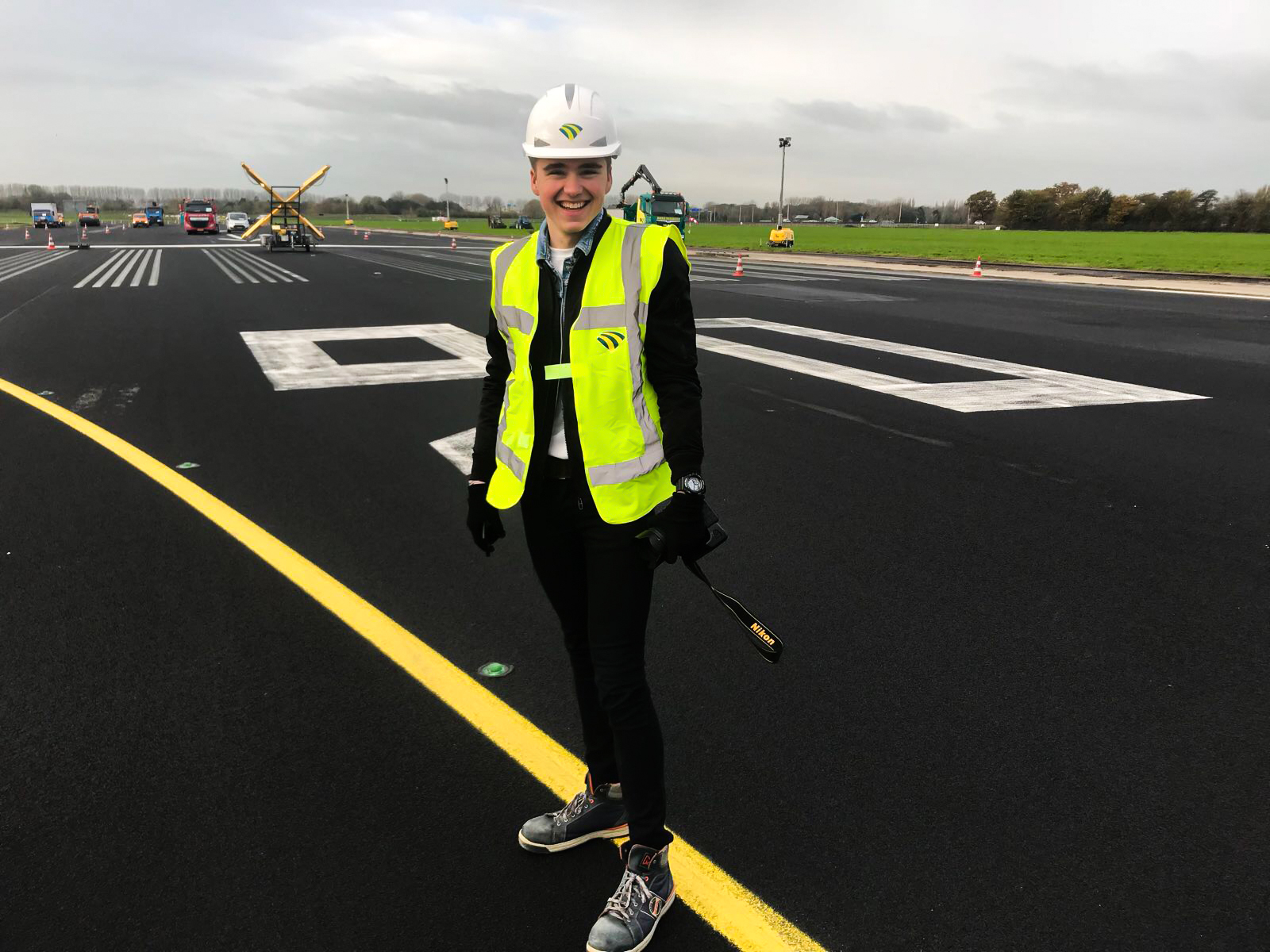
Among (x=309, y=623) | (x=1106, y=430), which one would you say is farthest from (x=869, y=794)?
(x=1106, y=430)

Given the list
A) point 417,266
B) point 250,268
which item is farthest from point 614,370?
point 417,266

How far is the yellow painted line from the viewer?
2388mm

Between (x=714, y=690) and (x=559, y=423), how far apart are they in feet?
5.17

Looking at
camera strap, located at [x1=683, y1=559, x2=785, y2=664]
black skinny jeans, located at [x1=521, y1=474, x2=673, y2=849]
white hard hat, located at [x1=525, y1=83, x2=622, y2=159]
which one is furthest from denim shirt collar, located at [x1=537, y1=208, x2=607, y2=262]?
camera strap, located at [x1=683, y1=559, x2=785, y2=664]

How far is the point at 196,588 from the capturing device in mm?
4367

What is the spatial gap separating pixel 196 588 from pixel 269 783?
1.78 m

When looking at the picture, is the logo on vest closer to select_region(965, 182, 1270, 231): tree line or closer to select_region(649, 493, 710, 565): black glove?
select_region(649, 493, 710, 565): black glove

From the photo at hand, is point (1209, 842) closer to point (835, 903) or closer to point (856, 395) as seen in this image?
point (835, 903)

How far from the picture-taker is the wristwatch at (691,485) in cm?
229

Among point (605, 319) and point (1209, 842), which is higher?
point (605, 319)

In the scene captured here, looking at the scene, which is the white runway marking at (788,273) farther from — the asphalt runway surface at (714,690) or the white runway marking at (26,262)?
the asphalt runway surface at (714,690)

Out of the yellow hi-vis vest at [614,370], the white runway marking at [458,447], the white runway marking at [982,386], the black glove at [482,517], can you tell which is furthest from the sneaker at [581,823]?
→ the white runway marking at [982,386]

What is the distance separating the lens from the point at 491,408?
9.12 feet

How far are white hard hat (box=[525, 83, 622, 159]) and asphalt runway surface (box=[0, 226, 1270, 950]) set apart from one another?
1.94m
